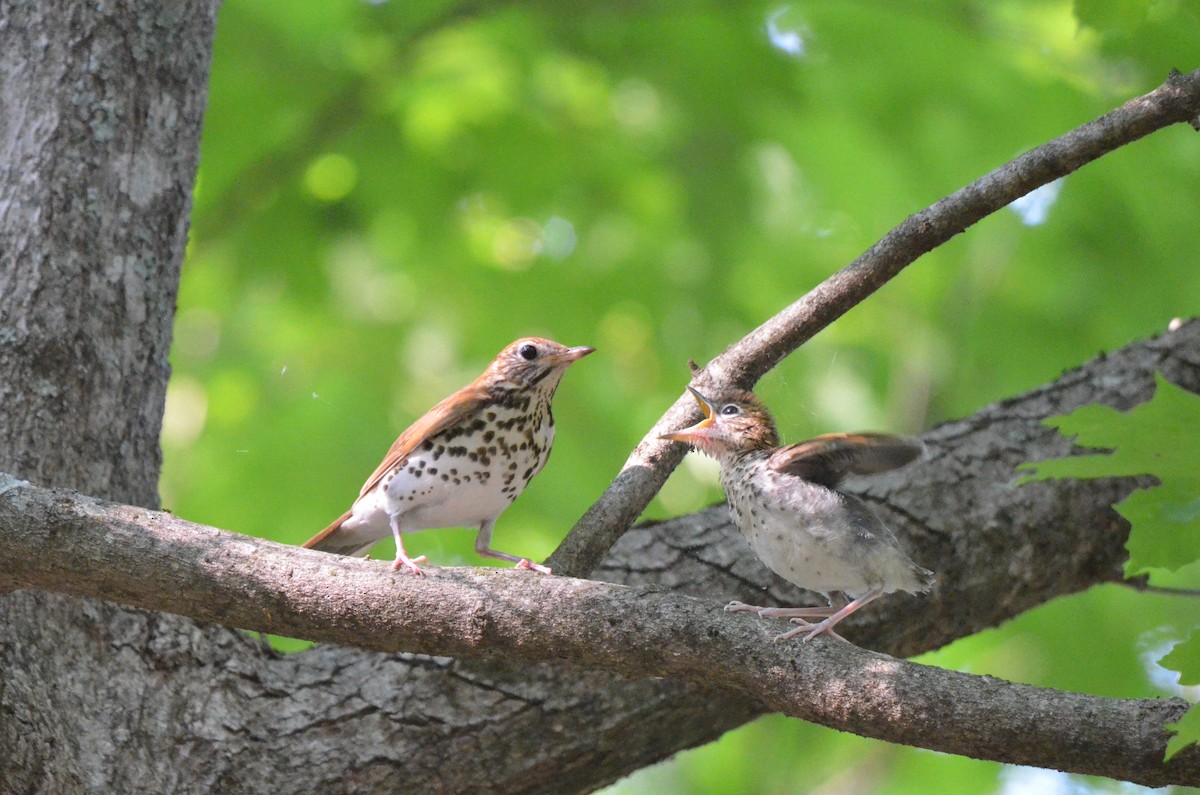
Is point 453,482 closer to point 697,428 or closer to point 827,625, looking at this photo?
point 697,428

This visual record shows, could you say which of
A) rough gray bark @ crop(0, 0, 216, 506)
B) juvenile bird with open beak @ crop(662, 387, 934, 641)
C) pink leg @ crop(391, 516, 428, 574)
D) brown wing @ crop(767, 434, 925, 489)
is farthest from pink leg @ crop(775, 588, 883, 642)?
rough gray bark @ crop(0, 0, 216, 506)

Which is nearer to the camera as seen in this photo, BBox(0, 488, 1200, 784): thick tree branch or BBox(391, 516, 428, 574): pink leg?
BBox(0, 488, 1200, 784): thick tree branch

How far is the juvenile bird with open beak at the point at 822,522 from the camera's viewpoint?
343cm

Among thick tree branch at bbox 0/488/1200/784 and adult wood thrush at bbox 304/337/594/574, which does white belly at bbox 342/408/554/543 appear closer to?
adult wood thrush at bbox 304/337/594/574

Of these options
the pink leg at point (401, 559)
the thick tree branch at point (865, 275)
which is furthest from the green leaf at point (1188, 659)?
the pink leg at point (401, 559)

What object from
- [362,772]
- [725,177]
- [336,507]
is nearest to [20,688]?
[362,772]

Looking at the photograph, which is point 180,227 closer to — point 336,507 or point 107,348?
point 107,348

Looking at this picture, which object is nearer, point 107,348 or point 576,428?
point 107,348

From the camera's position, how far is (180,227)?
13.0 feet

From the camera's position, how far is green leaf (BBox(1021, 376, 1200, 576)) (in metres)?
2.64

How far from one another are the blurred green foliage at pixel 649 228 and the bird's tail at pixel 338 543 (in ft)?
3.43

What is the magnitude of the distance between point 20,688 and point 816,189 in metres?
4.92

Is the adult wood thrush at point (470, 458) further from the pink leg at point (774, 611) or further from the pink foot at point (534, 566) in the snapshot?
the pink leg at point (774, 611)

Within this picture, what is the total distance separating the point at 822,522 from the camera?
137 inches
